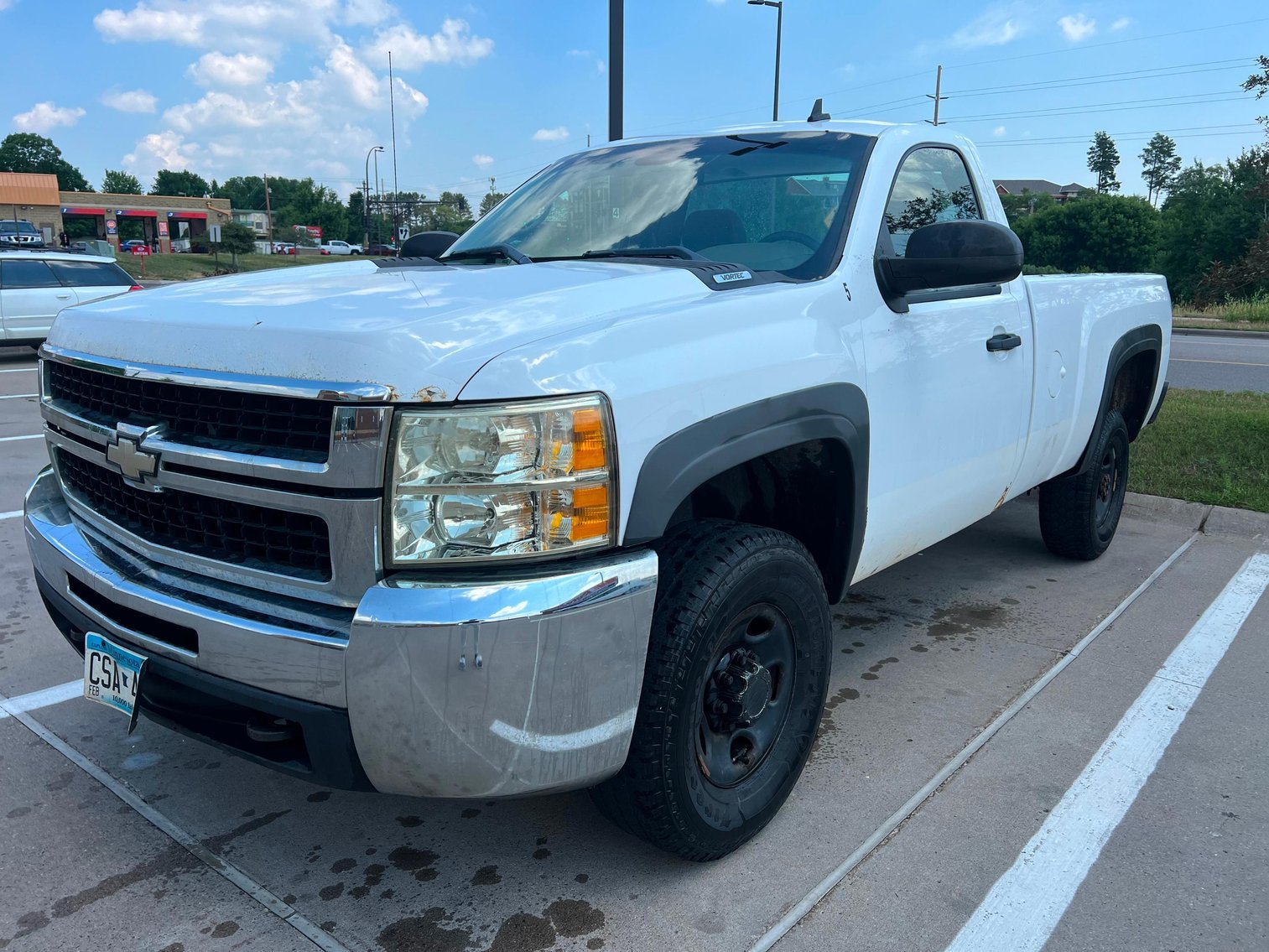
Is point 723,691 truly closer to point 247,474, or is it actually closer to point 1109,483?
point 247,474

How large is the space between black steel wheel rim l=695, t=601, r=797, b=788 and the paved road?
1045 cm

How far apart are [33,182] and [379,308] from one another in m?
71.3

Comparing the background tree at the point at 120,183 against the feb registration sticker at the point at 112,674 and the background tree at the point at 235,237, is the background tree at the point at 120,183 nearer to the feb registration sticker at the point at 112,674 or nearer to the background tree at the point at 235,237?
the background tree at the point at 235,237

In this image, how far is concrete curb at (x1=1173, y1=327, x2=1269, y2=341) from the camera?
2195 cm

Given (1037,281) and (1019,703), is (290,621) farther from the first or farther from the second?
(1037,281)

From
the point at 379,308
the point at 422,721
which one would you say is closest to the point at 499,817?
the point at 422,721

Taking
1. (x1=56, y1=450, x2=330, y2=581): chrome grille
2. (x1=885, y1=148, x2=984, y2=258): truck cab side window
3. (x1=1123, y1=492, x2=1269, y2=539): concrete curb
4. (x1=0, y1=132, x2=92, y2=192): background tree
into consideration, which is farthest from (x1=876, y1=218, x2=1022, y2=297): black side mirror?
(x1=0, y1=132, x2=92, y2=192): background tree

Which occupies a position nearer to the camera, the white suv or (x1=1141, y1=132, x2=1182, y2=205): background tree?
the white suv

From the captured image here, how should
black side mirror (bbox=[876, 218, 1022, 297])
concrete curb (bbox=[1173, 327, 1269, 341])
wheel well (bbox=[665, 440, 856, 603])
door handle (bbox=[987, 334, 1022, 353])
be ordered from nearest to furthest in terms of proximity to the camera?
wheel well (bbox=[665, 440, 856, 603]), black side mirror (bbox=[876, 218, 1022, 297]), door handle (bbox=[987, 334, 1022, 353]), concrete curb (bbox=[1173, 327, 1269, 341])

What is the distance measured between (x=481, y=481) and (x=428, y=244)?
2.36 meters

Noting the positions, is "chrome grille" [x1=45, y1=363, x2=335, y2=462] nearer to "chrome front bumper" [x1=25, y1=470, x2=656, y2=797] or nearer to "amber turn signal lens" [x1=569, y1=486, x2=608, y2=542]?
"chrome front bumper" [x1=25, y1=470, x2=656, y2=797]

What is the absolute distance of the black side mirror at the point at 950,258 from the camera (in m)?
2.96

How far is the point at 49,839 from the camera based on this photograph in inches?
104

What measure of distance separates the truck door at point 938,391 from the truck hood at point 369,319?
78 centimetres
